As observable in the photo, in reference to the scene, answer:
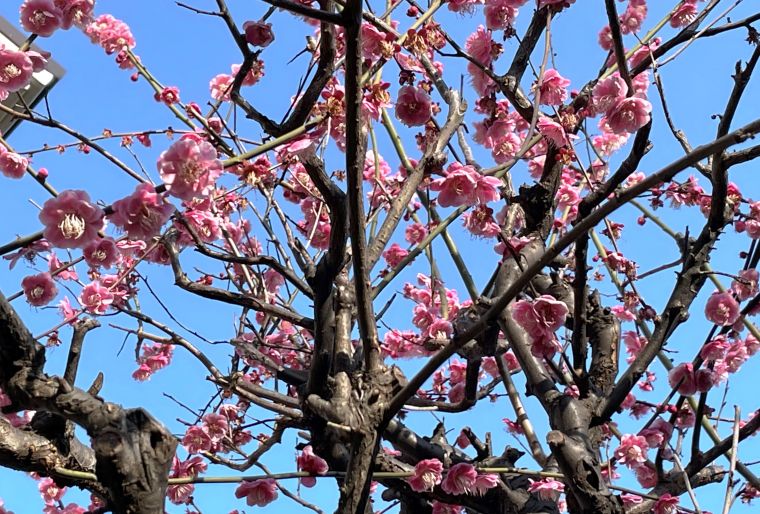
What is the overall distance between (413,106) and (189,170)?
138cm

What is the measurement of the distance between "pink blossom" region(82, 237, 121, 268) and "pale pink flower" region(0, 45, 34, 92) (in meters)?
0.82

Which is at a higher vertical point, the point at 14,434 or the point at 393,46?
the point at 393,46

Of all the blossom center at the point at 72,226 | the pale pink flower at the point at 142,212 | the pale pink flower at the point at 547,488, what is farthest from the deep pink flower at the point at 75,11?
the pale pink flower at the point at 547,488

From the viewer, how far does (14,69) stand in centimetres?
329

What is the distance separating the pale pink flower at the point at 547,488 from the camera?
3.23m

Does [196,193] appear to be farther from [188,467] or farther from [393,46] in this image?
[188,467]

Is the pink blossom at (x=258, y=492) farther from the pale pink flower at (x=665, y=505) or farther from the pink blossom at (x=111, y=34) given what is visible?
the pink blossom at (x=111, y=34)

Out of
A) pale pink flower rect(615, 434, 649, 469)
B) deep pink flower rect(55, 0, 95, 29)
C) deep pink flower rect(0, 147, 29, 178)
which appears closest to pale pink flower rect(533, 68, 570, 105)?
pale pink flower rect(615, 434, 649, 469)

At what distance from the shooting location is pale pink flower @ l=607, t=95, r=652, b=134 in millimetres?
2945

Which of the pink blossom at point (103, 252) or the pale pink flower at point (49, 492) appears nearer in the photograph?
the pink blossom at point (103, 252)

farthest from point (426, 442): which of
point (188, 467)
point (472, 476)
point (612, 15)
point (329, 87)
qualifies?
point (612, 15)

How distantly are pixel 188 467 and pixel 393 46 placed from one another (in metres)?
2.38

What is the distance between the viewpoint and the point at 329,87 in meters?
3.03

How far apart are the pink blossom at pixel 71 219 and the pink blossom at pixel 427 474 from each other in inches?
62.9
